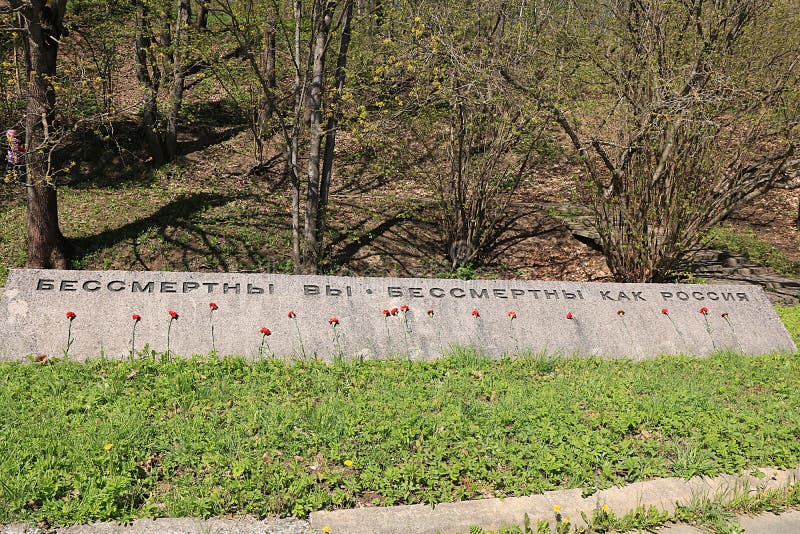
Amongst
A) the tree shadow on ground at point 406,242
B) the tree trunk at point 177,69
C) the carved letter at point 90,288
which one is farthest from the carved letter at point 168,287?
the tree trunk at point 177,69

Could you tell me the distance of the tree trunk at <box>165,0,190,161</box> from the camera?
1162cm

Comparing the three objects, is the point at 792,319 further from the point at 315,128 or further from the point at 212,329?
the point at 212,329

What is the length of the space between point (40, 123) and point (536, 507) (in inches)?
Result: 330

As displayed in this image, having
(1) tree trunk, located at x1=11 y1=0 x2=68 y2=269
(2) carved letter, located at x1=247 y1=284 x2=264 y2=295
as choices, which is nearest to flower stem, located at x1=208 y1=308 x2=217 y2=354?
(2) carved letter, located at x1=247 y1=284 x2=264 y2=295

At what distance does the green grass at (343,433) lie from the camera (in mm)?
4051

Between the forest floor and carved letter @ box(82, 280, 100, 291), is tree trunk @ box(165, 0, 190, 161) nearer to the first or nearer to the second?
the forest floor

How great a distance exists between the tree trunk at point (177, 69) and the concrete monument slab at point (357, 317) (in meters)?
6.01

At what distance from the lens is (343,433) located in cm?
477

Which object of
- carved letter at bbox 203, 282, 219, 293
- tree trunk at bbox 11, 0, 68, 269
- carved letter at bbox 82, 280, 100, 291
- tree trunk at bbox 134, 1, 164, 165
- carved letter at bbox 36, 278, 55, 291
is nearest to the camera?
carved letter at bbox 36, 278, 55, 291

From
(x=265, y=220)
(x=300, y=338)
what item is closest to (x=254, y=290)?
(x=300, y=338)

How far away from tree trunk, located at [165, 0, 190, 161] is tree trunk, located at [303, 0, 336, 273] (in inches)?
119

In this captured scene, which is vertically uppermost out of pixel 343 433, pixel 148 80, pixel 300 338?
pixel 148 80

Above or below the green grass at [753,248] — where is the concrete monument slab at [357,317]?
above

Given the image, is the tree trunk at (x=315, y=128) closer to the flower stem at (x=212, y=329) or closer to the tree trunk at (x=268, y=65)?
the tree trunk at (x=268, y=65)
